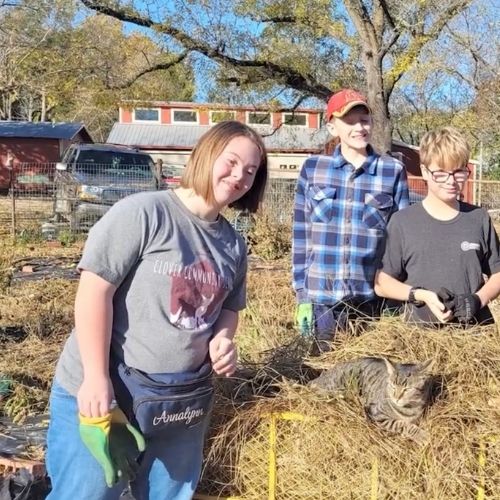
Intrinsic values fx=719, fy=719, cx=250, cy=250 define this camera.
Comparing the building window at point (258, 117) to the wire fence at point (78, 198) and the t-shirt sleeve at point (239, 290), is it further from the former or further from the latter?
the t-shirt sleeve at point (239, 290)

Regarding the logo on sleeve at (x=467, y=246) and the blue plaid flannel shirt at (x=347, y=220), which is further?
the blue plaid flannel shirt at (x=347, y=220)

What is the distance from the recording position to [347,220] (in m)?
3.31

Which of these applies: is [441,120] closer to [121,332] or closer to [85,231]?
[85,231]

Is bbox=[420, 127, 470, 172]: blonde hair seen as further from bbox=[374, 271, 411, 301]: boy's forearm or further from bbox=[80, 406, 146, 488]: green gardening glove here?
bbox=[80, 406, 146, 488]: green gardening glove

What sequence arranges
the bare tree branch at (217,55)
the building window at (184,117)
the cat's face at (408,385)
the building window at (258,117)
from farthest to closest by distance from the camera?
the building window at (184,117) < the building window at (258,117) < the bare tree branch at (217,55) < the cat's face at (408,385)

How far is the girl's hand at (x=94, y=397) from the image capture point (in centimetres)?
188

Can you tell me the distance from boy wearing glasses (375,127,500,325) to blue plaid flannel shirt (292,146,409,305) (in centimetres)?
23

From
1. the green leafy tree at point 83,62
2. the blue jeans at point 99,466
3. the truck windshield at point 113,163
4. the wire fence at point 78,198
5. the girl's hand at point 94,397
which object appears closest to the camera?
the girl's hand at point 94,397

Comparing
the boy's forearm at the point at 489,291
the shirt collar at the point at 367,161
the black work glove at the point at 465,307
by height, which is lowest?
the black work glove at the point at 465,307

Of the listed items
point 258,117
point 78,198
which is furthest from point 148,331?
point 258,117

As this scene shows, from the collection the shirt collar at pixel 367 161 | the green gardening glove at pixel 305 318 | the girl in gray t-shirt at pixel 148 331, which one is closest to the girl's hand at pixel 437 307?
the green gardening glove at pixel 305 318

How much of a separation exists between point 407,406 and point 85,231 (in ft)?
40.9

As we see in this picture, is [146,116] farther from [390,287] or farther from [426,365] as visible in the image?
[426,365]

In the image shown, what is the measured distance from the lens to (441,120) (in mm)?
30469
